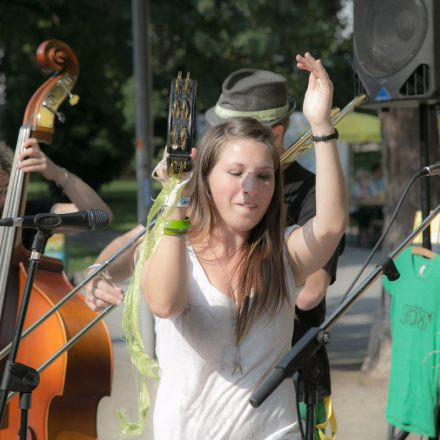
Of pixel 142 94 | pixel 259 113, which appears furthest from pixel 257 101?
pixel 142 94

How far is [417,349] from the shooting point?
4.09m

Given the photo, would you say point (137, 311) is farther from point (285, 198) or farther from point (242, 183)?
point (285, 198)

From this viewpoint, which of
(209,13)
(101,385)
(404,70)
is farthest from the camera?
(209,13)

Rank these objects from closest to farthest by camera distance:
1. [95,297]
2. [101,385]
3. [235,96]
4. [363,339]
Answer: [95,297] < [235,96] < [101,385] < [363,339]

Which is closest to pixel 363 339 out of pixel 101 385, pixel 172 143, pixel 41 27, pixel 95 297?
pixel 41 27

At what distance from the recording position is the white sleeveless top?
2.30 m

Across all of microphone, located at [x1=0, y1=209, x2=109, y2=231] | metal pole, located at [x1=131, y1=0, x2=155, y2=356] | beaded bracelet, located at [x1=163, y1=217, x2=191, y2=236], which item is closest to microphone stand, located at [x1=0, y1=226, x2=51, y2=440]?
microphone, located at [x1=0, y1=209, x2=109, y2=231]

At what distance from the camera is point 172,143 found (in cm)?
Result: 209

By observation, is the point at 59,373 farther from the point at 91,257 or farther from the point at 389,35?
the point at 91,257

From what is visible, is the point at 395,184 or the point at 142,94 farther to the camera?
the point at 142,94

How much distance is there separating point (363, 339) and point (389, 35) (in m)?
4.65

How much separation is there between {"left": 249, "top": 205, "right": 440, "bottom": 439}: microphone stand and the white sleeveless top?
0.46 ft

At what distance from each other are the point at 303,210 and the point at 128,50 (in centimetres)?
788

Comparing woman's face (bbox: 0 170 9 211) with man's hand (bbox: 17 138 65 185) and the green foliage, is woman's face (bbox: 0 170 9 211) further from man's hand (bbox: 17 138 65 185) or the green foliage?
the green foliage
